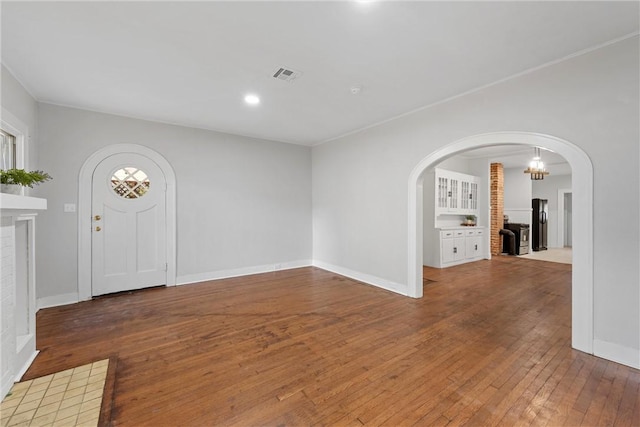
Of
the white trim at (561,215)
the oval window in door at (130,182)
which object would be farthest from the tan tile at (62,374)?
the white trim at (561,215)

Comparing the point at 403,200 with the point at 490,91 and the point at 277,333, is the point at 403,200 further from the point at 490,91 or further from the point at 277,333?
the point at 277,333

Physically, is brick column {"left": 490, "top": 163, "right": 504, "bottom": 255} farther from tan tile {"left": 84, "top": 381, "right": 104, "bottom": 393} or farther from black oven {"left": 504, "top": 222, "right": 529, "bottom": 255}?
tan tile {"left": 84, "top": 381, "right": 104, "bottom": 393}

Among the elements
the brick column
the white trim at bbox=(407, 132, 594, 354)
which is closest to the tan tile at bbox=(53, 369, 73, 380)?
the white trim at bbox=(407, 132, 594, 354)

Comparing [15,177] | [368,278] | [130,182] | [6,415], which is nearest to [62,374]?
[6,415]

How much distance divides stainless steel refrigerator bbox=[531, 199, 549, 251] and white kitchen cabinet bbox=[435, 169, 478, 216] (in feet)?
10.2

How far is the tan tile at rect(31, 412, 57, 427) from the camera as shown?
5.39 ft

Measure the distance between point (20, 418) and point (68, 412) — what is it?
10.1 inches

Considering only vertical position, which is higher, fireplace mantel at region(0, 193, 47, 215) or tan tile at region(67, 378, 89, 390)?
fireplace mantel at region(0, 193, 47, 215)

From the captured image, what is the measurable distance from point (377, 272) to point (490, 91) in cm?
297

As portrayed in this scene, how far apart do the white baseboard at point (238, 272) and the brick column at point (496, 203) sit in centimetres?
530

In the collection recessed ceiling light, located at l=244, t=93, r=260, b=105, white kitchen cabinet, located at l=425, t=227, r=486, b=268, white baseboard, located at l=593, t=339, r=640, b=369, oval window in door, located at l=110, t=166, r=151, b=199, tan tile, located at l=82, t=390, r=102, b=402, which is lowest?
tan tile, located at l=82, t=390, r=102, b=402

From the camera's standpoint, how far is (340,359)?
7.69ft

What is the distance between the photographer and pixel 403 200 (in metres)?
4.09

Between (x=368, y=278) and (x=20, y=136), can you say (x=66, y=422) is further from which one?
(x=368, y=278)
